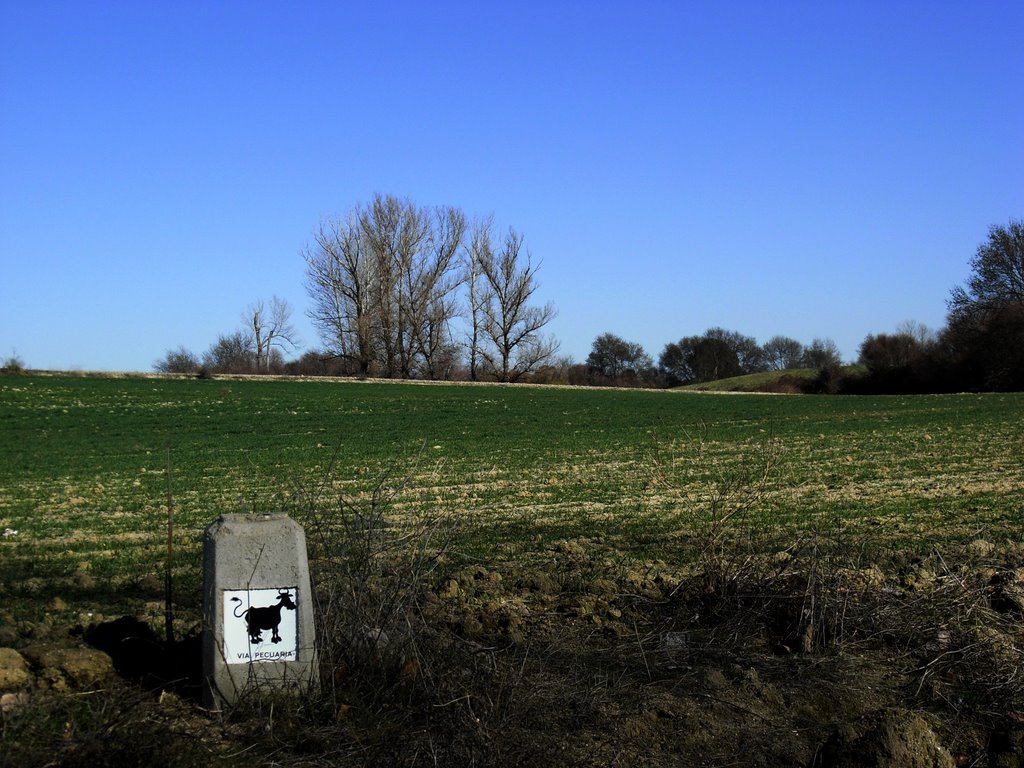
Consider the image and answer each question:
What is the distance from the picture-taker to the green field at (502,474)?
1068 cm

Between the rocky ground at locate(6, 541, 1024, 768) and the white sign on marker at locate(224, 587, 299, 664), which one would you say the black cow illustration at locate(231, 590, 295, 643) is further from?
the rocky ground at locate(6, 541, 1024, 768)

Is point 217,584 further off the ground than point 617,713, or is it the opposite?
A: point 217,584

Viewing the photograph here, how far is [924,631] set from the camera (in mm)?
6570

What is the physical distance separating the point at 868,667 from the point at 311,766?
353cm

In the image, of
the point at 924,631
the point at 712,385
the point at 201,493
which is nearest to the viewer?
the point at 924,631

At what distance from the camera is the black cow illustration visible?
4.93 m

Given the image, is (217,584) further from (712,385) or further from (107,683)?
(712,385)

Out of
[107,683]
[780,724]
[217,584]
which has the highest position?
[217,584]

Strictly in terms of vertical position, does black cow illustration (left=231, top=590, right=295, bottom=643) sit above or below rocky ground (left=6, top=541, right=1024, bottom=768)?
above

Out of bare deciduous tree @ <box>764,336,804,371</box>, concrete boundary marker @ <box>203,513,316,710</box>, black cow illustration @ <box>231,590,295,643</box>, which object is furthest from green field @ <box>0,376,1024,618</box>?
Result: bare deciduous tree @ <box>764,336,804,371</box>

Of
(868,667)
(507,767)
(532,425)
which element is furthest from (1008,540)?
(532,425)

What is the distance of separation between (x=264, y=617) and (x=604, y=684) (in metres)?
1.83

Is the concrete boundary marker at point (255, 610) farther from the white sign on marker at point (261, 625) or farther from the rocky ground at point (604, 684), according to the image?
the rocky ground at point (604, 684)

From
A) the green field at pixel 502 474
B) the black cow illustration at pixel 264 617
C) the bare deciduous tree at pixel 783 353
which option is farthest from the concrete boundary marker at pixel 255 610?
the bare deciduous tree at pixel 783 353
